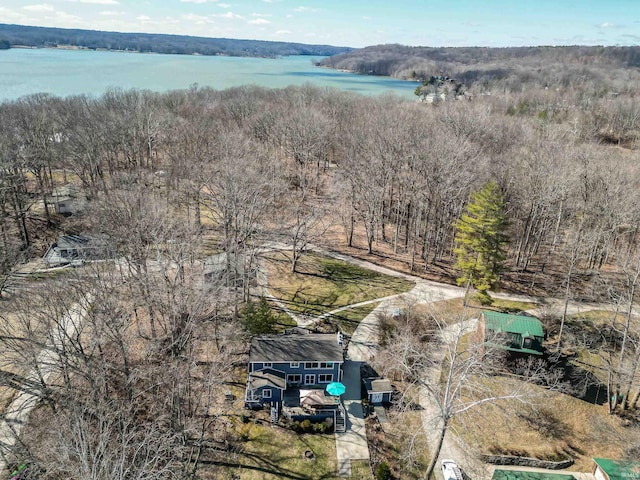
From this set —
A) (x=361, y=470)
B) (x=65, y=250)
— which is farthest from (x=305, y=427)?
(x=65, y=250)

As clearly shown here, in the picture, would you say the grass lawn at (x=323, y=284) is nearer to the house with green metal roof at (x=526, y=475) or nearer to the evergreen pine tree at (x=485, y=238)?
the evergreen pine tree at (x=485, y=238)

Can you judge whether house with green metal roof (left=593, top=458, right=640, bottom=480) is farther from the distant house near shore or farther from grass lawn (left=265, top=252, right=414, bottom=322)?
the distant house near shore

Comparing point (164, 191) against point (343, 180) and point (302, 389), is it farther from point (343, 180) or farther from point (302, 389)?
point (302, 389)

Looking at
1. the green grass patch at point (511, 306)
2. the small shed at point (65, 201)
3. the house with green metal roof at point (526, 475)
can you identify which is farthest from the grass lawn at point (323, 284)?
the small shed at point (65, 201)

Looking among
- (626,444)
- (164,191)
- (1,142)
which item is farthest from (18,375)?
(626,444)

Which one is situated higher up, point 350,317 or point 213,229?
point 213,229

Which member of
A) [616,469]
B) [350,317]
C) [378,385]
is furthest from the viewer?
[350,317]

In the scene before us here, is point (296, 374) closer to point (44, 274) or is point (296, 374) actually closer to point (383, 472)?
point (383, 472)
